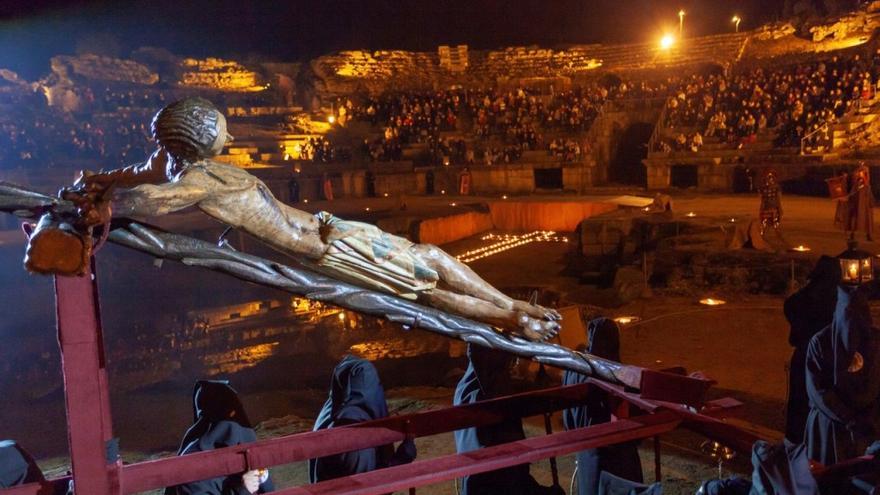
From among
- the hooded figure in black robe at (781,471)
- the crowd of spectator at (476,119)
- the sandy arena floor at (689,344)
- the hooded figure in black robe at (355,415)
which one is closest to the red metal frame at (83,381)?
the hooded figure in black robe at (355,415)

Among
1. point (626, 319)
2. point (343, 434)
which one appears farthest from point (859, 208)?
point (343, 434)

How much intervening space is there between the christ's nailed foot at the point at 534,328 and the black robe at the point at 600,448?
2.82ft

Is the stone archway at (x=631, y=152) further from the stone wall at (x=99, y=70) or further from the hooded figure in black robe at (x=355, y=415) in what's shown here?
the hooded figure in black robe at (x=355, y=415)

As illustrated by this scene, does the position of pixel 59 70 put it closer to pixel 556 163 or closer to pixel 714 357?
pixel 556 163

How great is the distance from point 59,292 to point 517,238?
1605 cm

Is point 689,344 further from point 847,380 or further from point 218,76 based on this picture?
point 218,76

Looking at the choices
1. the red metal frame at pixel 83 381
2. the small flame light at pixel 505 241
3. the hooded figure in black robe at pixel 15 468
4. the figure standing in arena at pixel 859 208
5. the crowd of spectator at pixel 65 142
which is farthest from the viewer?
the crowd of spectator at pixel 65 142

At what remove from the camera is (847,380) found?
13.5 feet

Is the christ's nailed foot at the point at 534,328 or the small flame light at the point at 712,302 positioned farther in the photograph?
the small flame light at the point at 712,302

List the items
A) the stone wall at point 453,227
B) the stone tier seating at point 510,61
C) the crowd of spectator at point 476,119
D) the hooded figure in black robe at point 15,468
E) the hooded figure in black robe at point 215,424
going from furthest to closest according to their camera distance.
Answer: the stone tier seating at point 510,61
the crowd of spectator at point 476,119
the stone wall at point 453,227
the hooded figure in black robe at point 215,424
the hooded figure in black robe at point 15,468

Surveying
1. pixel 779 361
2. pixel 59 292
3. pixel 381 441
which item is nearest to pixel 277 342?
pixel 779 361

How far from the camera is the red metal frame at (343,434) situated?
78.8 inches

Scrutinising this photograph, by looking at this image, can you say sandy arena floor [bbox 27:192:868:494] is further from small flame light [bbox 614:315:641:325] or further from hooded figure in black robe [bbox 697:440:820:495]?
hooded figure in black robe [bbox 697:440:820:495]

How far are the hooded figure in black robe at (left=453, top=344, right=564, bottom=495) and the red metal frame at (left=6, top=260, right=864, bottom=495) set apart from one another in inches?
9.6
